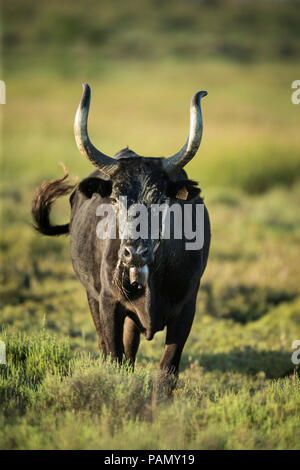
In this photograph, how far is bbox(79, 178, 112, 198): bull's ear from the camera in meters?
5.80

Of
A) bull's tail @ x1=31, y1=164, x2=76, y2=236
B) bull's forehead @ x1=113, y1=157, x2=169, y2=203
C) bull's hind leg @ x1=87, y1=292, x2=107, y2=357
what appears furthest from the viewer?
bull's tail @ x1=31, y1=164, x2=76, y2=236

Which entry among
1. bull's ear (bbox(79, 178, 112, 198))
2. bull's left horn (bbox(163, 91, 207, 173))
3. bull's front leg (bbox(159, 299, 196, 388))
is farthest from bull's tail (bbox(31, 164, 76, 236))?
bull's front leg (bbox(159, 299, 196, 388))

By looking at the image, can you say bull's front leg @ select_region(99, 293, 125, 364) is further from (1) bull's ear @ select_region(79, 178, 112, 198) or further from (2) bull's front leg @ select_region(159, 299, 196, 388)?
(1) bull's ear @ select_region(79, 178, 112, 198)

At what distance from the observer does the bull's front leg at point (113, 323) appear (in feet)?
19.3

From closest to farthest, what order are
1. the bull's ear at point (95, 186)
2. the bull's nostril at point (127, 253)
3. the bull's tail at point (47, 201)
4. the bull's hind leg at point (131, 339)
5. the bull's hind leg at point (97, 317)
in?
the bull's nostril at point (127, 253) → the bull's ear at point (95, 186) → the bull's hind leg at point (131, 339) → the bull's hind leg at point (97, 317) → the bull's tail at point (47, 201)

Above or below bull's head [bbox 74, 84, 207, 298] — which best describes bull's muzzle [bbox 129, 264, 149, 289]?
below

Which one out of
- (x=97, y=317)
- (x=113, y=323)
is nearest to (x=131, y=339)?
(x=97, y=317)

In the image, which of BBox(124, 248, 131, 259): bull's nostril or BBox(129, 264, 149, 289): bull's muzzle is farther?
BBox(129, 264, 149, 289): bull's muzzle

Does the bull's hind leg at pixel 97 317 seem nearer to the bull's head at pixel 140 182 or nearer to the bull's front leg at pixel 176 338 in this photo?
the bull's front leg at pixel 176 338

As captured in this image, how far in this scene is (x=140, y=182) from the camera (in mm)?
5387

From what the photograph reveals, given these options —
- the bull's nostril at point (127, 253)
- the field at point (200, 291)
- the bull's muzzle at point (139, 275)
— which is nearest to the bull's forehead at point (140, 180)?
the bull's nostril at point (127, 253)

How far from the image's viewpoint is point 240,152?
27891 millimetres

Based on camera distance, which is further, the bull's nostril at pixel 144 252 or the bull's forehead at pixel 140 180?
the bull's forehead at pixel 140 180

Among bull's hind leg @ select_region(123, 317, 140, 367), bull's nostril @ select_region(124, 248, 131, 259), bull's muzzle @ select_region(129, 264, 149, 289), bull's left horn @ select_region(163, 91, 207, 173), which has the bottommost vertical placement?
bull's hind leg @ select_region(123, 317, 140, 367)
